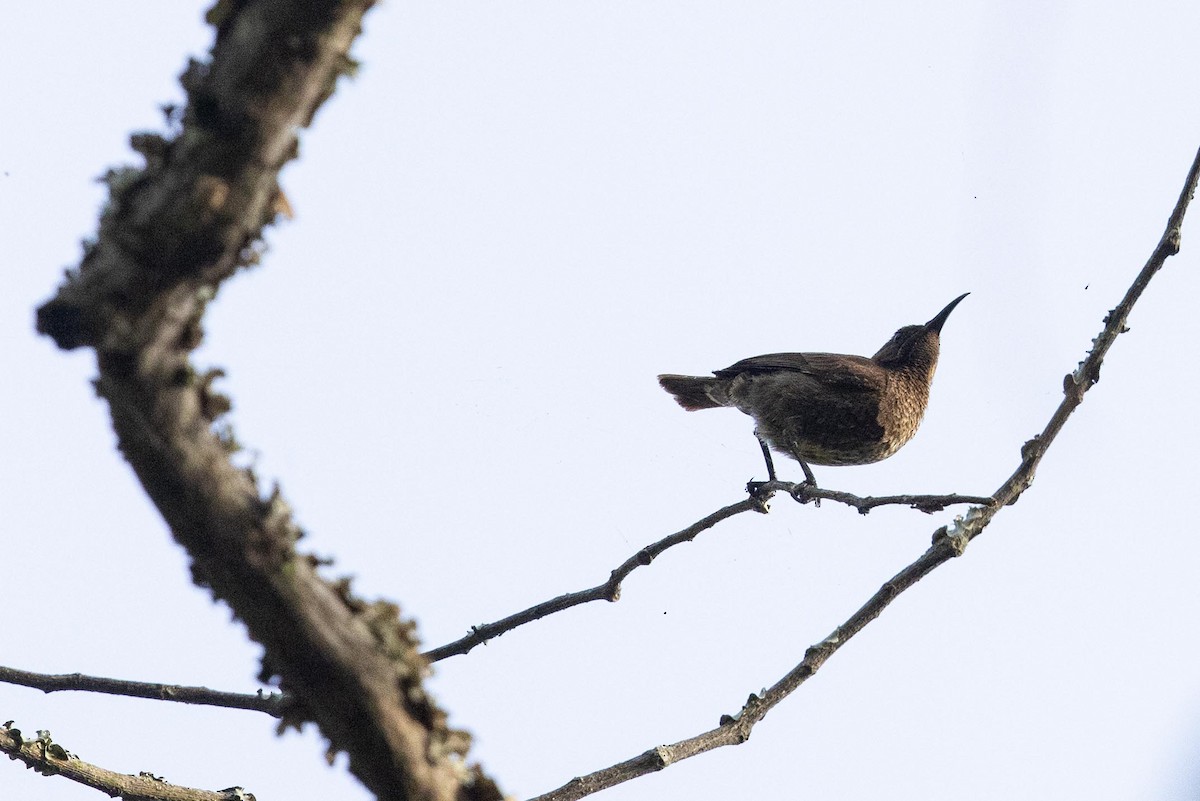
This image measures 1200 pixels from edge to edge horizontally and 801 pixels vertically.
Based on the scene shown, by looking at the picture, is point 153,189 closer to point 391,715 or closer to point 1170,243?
point 391,715

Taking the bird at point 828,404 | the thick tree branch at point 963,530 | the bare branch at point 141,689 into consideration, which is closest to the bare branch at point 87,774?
the bare branch at point 141,689

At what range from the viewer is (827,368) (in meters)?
6.34

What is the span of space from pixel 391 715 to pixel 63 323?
2.32 ft

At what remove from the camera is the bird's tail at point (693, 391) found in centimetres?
711

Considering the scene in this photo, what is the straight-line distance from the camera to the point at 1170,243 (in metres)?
2.98

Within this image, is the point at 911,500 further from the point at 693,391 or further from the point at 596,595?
the point at 693,391

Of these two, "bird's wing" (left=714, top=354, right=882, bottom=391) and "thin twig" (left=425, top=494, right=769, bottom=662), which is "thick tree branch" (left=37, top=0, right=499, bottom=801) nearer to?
"thin twig" (left=425, top=494, right=769, bottom=662)

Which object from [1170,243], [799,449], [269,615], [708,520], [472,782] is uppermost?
[799,449]

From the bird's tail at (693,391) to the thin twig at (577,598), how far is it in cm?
322

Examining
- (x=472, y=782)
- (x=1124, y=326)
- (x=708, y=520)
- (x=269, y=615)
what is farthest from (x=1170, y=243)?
(x=269, y=615)

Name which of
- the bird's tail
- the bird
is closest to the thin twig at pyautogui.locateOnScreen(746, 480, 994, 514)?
the bird

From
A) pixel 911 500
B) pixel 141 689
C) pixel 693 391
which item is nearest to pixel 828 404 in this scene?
pixel 693 391

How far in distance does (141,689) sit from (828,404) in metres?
4.08

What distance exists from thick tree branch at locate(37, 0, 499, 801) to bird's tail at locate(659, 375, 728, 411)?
556 cm
